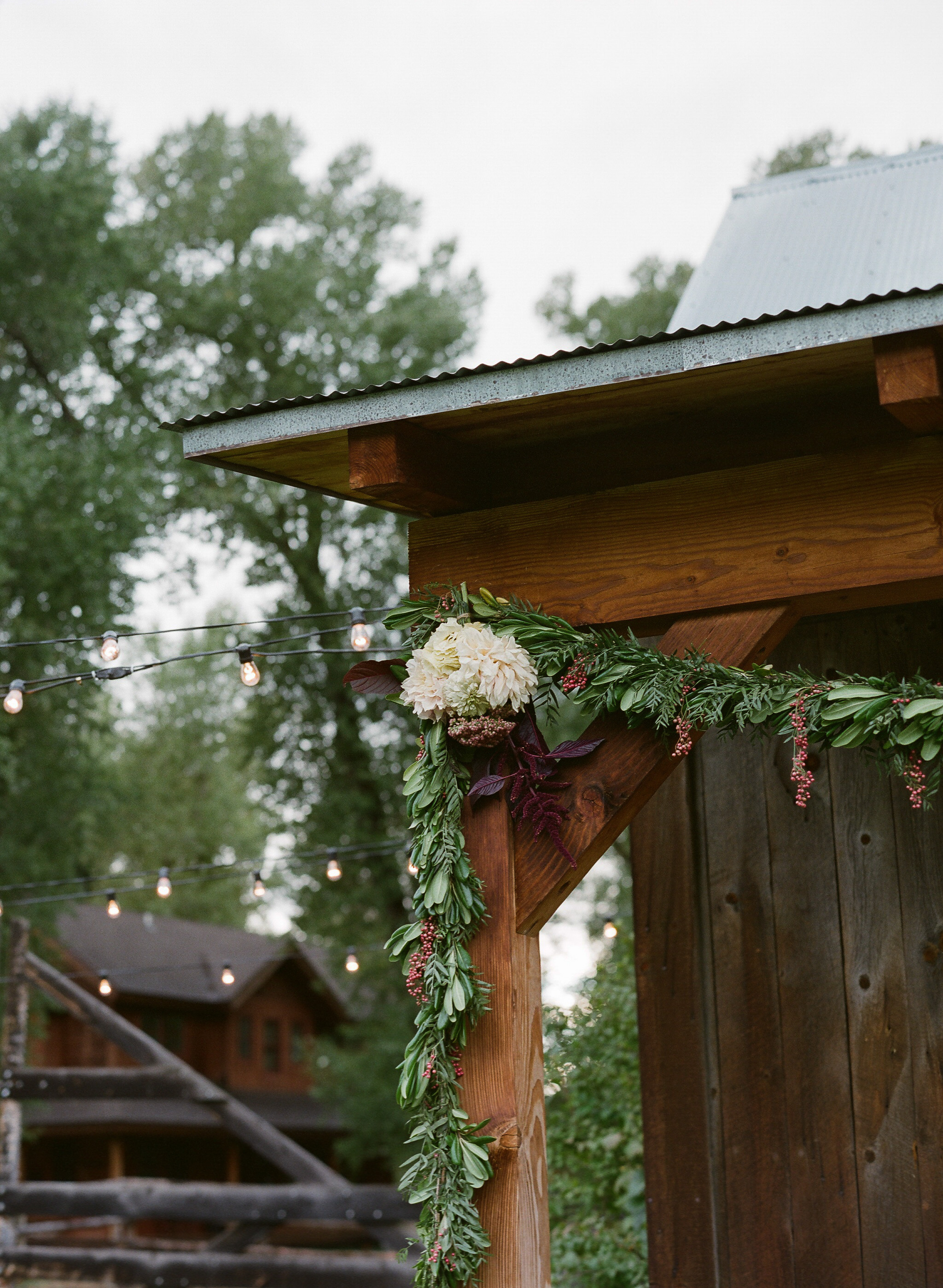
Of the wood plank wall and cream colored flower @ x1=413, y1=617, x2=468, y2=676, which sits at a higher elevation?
cream colored flower @ x1=413, y1=617, x2=468, y2=676

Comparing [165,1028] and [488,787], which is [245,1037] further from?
[488,787]

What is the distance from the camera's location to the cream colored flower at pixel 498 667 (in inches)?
109

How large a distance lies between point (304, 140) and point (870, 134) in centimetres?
729

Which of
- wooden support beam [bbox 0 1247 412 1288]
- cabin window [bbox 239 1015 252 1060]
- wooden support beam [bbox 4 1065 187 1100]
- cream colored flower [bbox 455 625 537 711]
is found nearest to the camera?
cream colored flower [bbox 455 625 537 711]

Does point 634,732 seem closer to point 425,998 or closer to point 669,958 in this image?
point 425,998

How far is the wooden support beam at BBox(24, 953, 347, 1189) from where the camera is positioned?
11.5 meters

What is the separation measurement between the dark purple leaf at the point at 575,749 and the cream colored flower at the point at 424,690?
260mm

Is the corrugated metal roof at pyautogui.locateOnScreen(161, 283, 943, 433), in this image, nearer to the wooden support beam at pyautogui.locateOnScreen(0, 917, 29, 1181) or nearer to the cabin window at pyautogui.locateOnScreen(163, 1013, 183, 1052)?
the wooden support beam at pyautogui.locateOnScreen(0, 917, 29, 1181)

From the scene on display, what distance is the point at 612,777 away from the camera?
2801 millimetres

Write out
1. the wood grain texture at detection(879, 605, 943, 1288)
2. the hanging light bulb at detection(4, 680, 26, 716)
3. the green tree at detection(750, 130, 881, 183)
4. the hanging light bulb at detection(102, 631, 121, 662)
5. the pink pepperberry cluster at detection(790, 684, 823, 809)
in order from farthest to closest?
the green tree at detection(750, 130, 881, 183)
the hanging light bulb at detection(4, 680, 26, 716)
the hanging light bulb at detection(102, 631, 121, 662)
the wood grain texture at detection(879, 605, 943, 1288)
the pink pepperberry cluster at detection(790, 684, 823, 809)

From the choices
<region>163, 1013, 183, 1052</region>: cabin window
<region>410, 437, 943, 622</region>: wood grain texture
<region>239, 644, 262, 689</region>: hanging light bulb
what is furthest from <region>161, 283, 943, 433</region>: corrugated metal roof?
<region>163, 1013, 183, 1052</region>: cabin window

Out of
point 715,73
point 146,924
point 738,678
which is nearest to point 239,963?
point 146,924

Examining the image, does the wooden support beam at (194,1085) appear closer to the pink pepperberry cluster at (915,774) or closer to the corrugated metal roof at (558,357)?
the corrugated metal roof at (558,357)

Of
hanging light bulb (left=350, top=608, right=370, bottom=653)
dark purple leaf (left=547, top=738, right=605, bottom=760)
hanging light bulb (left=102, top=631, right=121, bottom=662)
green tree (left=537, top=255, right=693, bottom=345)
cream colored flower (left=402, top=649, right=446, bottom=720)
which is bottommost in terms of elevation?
dark purple leaf (left=547, top=738, right=605, bottom=760)
